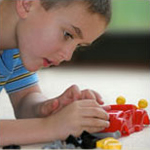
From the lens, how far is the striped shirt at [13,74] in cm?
97

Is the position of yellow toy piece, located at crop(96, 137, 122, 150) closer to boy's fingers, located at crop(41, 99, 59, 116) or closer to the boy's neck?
boy's fingers, located at crop(41, 99, 59, 116)

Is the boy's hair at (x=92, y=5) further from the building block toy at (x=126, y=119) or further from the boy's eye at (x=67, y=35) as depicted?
the building block toy at (x=126, y=119)

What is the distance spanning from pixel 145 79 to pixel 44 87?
48cm

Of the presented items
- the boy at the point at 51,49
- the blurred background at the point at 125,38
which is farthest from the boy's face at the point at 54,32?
the blurred background at the point at 125,38

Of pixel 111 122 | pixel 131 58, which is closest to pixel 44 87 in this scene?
pixel 111 122

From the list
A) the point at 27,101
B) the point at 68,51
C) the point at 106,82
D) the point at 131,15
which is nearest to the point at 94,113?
the point at 68,51

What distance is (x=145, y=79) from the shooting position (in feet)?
5.99

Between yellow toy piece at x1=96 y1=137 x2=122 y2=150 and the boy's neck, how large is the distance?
325 mm

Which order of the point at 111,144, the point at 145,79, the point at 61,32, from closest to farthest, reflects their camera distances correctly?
the point at 111,144, the point at 61,32, the point at 145,79

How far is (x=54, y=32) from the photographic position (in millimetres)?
828

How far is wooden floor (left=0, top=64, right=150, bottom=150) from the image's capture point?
833 mm

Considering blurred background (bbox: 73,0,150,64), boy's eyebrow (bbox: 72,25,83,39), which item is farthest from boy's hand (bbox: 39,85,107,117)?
blurred background (bbox: 73,0,150,64)

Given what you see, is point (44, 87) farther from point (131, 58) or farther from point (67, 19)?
point (131, 58)

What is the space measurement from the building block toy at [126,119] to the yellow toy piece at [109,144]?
63 mm
